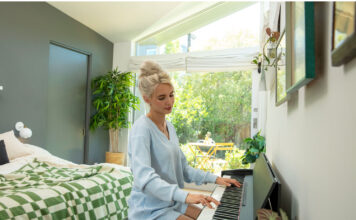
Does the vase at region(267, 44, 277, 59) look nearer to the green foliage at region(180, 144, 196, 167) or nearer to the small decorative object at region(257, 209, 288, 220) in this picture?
the small decorative object at region(257, 209, 288, 220)

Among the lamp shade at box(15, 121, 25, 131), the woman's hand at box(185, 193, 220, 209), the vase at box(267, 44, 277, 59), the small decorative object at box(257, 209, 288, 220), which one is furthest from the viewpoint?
the lamp shade at box(15, 121, 25, 131)

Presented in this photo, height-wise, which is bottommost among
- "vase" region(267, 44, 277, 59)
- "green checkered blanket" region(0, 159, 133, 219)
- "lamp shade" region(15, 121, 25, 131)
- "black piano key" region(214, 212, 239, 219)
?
"green checkered blanket" region(0, 159, 133, 219)

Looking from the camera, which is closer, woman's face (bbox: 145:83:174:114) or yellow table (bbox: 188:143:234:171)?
woman's face (bbox: 145:83:174:114)

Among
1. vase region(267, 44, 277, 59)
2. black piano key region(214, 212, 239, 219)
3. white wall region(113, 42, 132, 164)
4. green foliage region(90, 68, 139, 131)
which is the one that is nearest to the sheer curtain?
white wall region(113, 42, 132, 164)

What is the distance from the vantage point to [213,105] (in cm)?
507

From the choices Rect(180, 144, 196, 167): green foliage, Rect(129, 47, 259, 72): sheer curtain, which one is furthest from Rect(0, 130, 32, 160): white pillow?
Rect(180, 144, 196, 167): green foliage

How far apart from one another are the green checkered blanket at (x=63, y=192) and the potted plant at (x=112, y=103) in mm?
2238

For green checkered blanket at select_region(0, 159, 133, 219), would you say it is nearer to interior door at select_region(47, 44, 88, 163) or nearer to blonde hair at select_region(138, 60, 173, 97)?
blonde hair at select_region(138, 60, 173, 97)

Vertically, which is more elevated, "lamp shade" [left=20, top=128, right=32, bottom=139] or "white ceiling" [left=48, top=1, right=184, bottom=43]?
"white ceiling" [left=48, top=1, right=184, bottom=43]

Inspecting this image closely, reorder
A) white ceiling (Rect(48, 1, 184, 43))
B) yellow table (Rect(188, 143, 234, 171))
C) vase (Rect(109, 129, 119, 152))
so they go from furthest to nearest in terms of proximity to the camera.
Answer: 1. vase (Rect(109, 129, 119, 152))
2. yellow table (Rect(188, 143, 234, 171))
3. white ceiling (Rect(48, 1, 184, 43))

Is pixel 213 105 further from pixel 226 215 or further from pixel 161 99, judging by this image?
pixel 226 215

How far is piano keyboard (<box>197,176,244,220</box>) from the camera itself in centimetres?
116

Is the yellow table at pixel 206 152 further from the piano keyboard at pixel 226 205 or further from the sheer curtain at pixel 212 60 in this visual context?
the piano keyboard at pixel 226 205

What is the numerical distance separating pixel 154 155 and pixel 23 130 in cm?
304
